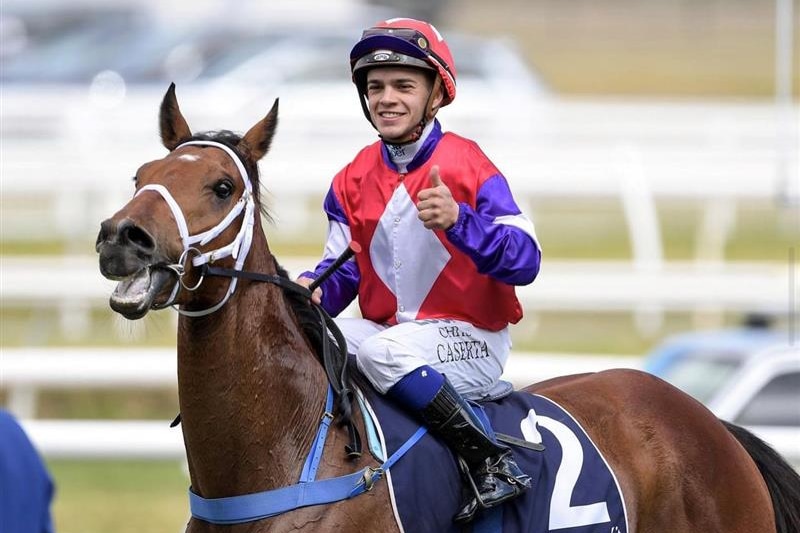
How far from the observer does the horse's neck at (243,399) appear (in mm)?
3756

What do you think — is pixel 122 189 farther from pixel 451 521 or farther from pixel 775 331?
pixel 451 521

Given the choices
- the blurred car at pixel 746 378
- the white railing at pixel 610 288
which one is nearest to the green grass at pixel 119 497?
the white railing at pixel 610 288

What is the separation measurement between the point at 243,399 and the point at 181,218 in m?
0.55

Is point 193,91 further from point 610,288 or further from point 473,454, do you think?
point 473,454

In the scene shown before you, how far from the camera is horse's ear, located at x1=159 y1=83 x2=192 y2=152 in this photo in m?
3.97

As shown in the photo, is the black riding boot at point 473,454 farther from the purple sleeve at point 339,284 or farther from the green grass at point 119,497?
the green grass at point 119,497

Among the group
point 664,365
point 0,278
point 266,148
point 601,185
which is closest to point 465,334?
point 266,148

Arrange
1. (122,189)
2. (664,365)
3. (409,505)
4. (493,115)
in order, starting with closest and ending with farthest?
(409,505), (664,365), (122,189), (493,115)

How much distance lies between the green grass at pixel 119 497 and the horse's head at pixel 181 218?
482 centimetres

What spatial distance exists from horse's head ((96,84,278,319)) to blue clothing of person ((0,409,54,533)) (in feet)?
4.75

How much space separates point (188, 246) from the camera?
142 inches

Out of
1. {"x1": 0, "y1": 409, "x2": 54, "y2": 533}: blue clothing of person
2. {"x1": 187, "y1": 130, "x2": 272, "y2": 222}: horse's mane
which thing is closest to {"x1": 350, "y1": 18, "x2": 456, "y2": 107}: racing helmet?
{"x1": 187, "y1": 130, "x2": 272, "y2": 222}: horse's mane

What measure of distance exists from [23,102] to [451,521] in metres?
10.9

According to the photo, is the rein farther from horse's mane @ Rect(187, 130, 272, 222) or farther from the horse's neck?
horse's mane @ Rect(187, 130, 272, 222)
